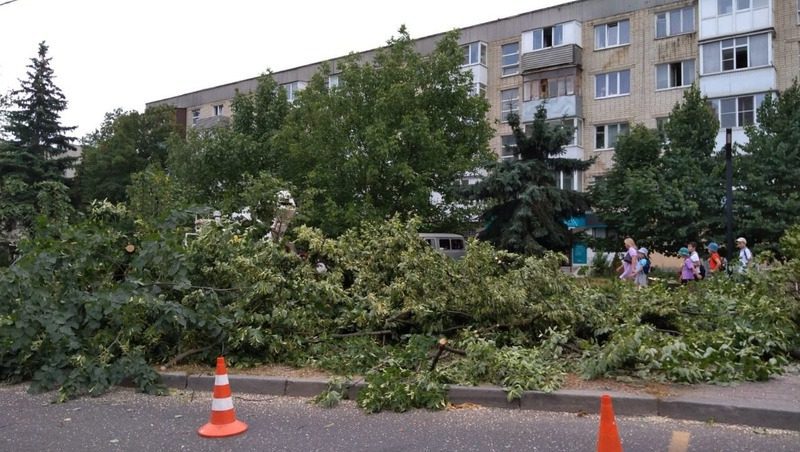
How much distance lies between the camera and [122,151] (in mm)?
39625

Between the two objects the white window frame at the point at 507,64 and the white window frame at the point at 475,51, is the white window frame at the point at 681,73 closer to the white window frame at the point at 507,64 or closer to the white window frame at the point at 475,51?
the white window frame at the point at 507,64

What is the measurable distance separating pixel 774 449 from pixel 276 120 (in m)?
26.2

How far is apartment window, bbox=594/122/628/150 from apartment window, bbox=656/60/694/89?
2707mm

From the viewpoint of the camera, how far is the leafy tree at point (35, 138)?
3328cm

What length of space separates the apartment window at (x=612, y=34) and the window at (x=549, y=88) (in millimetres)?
2354

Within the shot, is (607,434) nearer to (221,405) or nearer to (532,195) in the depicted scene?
(221,405)

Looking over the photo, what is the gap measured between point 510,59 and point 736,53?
12080 millimetres

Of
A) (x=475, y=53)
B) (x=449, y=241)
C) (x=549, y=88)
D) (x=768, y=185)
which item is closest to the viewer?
(x=768, y=185)

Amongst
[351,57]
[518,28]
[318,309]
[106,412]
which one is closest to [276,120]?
[351,57]

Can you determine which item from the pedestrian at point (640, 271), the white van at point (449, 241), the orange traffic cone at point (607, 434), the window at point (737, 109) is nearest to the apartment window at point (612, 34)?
the window at point (737, 109)

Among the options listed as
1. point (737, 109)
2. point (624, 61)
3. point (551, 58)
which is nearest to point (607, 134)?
point (624, 61)

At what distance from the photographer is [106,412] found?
6.07 metres

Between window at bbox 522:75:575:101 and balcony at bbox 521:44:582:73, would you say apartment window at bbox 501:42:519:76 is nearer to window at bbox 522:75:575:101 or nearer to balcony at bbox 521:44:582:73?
balcony at bbox 521:44:582:73

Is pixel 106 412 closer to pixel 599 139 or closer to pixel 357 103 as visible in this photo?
pixel 357 103
